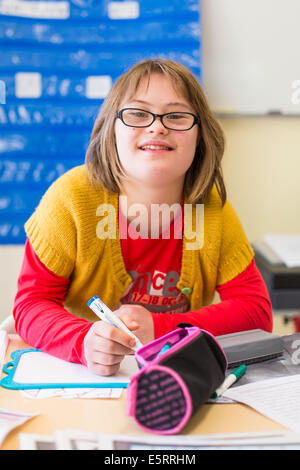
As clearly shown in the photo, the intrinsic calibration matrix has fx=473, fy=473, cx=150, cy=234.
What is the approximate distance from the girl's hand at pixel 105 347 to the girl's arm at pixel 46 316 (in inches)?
1.2

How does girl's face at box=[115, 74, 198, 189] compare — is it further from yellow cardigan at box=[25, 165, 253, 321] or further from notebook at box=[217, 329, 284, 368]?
notebook at box=[217, 329, 284, 368]

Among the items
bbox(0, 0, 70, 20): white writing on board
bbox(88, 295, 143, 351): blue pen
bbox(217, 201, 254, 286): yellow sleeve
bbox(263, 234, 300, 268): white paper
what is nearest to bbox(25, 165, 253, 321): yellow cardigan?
bbox(217, 201, 254, 286): yellow sleeve

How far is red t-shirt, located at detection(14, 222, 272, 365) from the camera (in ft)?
2.45

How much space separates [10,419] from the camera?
20.8 inches

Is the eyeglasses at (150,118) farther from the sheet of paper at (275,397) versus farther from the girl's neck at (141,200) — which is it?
the sheet of paper at (275,397)

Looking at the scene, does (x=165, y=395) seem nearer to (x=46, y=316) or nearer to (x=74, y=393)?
(x=74, y=393)

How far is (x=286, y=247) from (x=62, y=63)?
41.8 inches

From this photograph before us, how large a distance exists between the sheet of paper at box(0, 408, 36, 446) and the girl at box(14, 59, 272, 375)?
219mm

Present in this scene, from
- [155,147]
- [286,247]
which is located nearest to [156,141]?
[155,147]

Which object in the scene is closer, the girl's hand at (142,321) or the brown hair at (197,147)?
the girl's hand at (142,321)

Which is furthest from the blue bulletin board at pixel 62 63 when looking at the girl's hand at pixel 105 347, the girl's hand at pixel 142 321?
the girl's hand at pixel 105 347

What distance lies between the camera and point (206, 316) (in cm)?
83

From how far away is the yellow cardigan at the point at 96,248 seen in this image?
2.89 feet

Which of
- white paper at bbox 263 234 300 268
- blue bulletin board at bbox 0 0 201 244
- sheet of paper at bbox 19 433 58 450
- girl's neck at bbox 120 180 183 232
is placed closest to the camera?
sheet of paper at bbox 19 433 58 450
